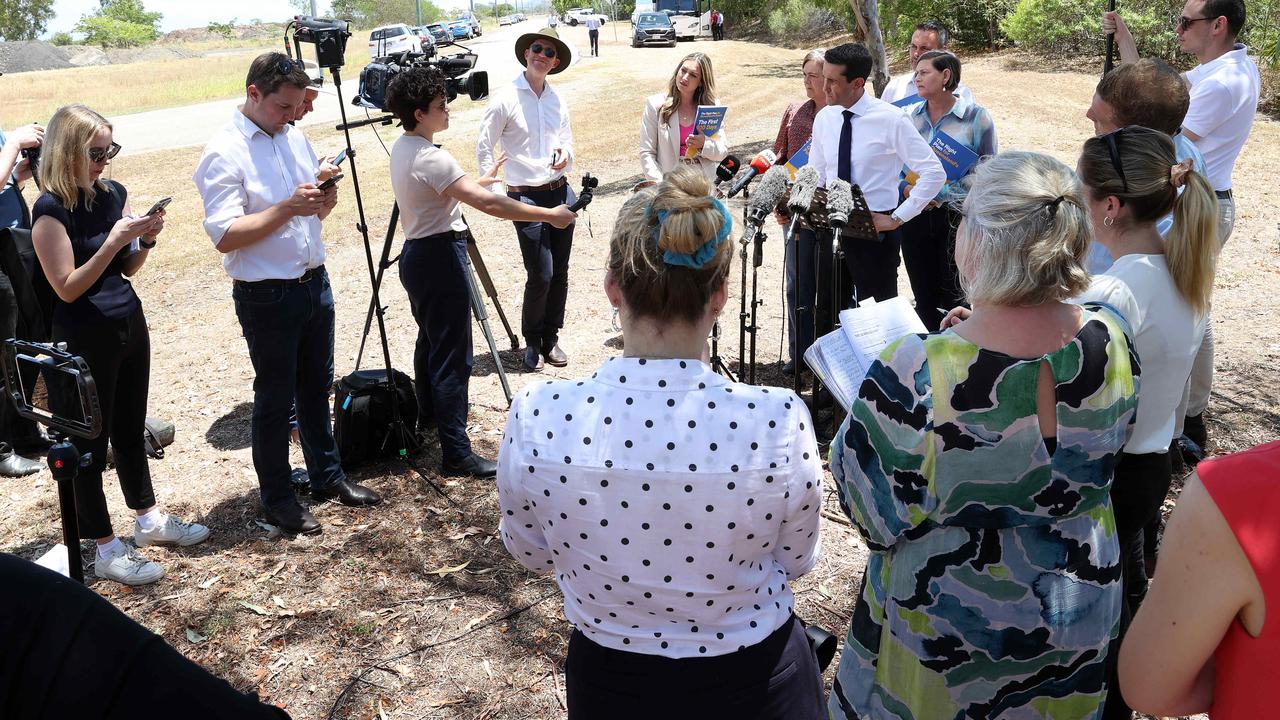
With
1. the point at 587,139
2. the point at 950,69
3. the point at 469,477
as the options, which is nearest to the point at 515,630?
the point at 469,477

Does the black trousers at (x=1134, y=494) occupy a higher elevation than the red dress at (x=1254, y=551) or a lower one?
lower

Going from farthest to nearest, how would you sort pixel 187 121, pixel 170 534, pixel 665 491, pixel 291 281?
pixel 187 121 → pixel 170 534 → pixel 291 281 → pixel 665 491

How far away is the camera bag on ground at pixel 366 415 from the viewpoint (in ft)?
16.4

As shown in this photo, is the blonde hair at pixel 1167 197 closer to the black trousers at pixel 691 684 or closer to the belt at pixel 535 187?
the black trousers at pixel 691 684

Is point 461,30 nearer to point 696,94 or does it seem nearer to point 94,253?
point 696,94

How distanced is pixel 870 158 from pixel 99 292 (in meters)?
3.92

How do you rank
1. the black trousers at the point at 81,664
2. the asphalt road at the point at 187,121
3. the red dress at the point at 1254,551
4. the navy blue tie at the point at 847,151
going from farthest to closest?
the asphalt road at the point at 187,121, the navy blue tie at the point at 847,151, the red dress at the point at 1254,551, the black trousers at the point at 81,664

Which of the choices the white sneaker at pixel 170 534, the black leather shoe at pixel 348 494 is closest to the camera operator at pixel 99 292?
the white sneaker at pixel 170 534

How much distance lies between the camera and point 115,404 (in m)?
4.12

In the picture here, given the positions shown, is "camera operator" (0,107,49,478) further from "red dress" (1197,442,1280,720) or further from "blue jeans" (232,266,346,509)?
"red dress" (1197,442,1280,720)

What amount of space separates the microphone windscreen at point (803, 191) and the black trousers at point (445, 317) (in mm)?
1742

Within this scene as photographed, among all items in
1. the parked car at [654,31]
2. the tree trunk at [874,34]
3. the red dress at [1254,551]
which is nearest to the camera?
the red dress at [1254,551]

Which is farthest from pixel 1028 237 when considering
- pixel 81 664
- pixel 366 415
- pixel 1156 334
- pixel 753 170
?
pixel 366 415

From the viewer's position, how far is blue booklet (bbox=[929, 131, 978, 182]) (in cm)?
559
